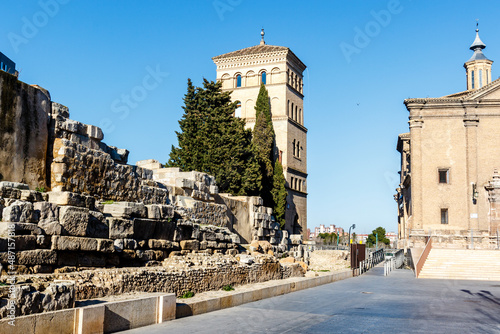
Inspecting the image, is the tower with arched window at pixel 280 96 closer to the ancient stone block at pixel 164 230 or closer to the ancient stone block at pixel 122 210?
the ancient stone block at pixel 164 230

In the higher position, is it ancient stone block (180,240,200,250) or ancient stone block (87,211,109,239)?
ancient stone block (87,211,109,239)

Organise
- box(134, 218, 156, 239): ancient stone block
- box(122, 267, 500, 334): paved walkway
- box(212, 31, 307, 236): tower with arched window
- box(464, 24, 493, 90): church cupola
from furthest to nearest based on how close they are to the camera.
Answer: box(212, 31, 307, 236): tower with arched window
box(464, 24, 493, 90): church cupola
box(134, 218, 156, 239): ancient stone block
box(122, 267, 500, 334): paved walkway

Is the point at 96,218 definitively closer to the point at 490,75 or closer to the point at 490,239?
the point at 490,239

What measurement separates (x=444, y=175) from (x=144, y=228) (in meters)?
29.6

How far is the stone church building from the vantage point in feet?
115

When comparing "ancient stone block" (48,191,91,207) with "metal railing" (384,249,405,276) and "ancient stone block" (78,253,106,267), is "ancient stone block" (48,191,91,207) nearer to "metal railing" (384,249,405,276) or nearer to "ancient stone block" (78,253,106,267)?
"ancient stone block" (78,253,106,267)

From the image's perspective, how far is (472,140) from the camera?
3659cm

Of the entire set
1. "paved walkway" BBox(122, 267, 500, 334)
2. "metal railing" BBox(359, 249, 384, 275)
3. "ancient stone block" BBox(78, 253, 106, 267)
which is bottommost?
"metal railing" BBox(359, 249, 384, 275)

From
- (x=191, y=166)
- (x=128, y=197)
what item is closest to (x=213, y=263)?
(x=128, y=197)

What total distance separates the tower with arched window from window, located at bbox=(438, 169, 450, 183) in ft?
63.7

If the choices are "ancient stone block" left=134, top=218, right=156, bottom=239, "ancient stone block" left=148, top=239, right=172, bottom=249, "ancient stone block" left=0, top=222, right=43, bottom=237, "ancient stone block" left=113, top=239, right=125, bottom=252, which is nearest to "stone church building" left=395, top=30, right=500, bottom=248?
"ancient stone block" left=148, top=239, right=172, bottom=249

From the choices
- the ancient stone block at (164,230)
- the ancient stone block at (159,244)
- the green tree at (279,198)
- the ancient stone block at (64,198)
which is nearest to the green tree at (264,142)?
the green tree at (279,198)

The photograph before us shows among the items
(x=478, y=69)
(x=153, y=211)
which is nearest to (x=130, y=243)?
(x=153, y=211)

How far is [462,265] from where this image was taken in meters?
25.4
